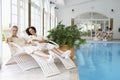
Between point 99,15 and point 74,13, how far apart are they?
249 centimetres

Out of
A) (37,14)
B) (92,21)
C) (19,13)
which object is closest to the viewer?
(19,13)

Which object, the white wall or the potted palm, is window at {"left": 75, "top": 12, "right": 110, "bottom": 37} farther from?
the potted palm

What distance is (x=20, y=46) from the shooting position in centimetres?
459

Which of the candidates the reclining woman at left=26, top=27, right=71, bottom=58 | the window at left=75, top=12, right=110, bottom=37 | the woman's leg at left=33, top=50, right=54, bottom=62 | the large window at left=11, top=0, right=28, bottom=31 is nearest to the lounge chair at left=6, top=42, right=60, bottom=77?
the woman's leg at left=33, top=50, right=54, bottom=62

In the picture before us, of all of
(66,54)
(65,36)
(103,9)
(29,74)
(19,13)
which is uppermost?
(103,9)

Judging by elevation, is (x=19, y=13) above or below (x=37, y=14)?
below

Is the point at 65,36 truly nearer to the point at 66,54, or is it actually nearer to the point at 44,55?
the point at 66,54

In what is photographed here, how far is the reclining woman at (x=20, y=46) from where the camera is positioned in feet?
14.0

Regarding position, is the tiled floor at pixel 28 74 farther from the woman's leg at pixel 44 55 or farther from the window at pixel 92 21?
the window at pixel 92 21

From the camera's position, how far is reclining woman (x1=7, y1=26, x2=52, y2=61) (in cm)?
427

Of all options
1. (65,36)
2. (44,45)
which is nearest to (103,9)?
(65,36)

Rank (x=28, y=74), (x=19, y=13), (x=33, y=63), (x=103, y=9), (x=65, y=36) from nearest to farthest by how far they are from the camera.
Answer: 1. (x=28, y=74)
2. (x=33, y=63)
3. (x=65, y=36)
4. (x=19, y=13)
5. (x=103, y=9)

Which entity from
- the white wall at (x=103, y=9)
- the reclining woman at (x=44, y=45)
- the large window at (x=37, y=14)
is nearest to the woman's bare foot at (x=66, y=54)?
the reclining woman at (x=44, y=45)

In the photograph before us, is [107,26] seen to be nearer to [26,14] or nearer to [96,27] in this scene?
[96,27]
